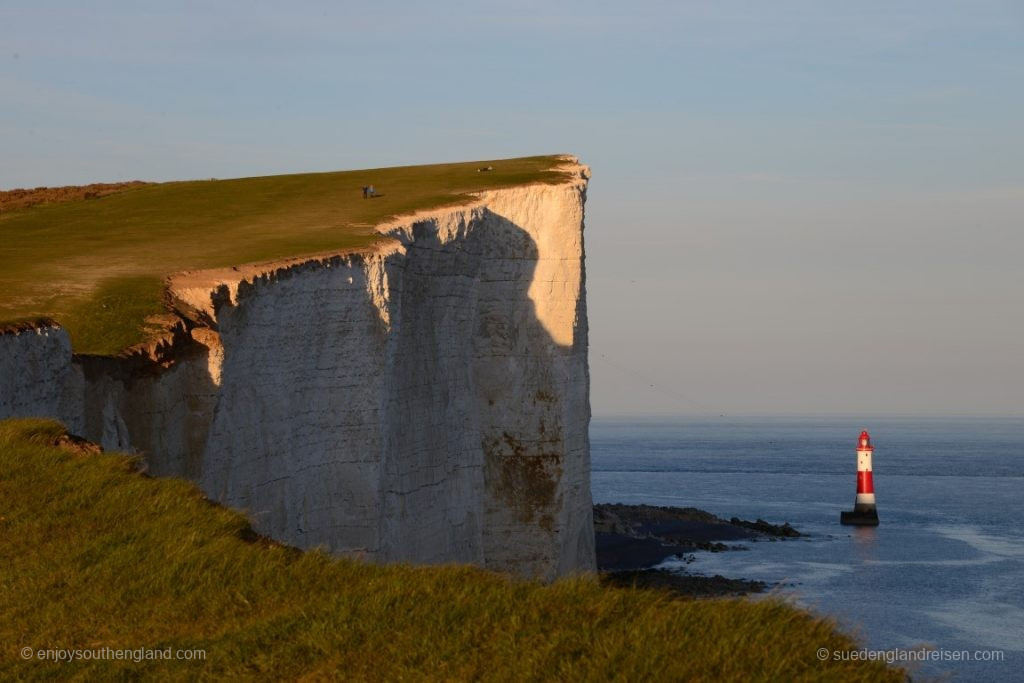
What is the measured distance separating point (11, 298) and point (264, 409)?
457 centimetres

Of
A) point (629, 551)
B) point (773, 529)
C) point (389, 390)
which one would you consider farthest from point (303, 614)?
point (773, 529)

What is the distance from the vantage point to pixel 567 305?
107 feet

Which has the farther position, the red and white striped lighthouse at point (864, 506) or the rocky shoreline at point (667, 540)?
the red and white striped lighthouse at point (864, 506)

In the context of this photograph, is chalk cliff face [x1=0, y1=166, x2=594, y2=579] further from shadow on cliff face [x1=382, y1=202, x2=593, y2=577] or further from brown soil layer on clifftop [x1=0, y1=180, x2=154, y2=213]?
brown soil layer on clifftop [x1=0, y1=180, x2=154, y2=213]

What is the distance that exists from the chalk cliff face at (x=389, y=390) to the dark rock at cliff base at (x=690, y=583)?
4202mm

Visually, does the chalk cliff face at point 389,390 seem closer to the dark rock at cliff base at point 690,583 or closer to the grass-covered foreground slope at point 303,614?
the grass-covered foreground slope at point 303,614

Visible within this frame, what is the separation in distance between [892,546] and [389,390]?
36031 millimetres

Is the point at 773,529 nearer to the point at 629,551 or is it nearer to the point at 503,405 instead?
the point at 629,551

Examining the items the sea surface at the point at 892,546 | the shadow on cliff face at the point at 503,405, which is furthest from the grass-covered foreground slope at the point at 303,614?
the shadow on cliff face at the point at 503,405

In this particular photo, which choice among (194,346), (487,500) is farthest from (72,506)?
(487,500)

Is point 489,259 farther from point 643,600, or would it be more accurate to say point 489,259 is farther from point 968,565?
point 968,565

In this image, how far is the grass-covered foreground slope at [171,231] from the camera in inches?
770

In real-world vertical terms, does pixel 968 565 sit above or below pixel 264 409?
below

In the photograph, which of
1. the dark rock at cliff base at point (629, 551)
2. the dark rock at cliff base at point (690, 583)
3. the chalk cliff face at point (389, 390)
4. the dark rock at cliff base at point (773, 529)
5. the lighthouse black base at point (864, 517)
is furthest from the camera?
the lighthouse black base at point (864, 517)
